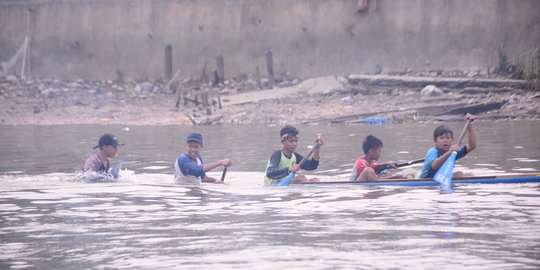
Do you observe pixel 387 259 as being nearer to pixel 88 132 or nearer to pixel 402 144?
pixel 402 144

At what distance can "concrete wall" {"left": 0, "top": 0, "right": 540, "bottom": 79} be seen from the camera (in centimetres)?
2561

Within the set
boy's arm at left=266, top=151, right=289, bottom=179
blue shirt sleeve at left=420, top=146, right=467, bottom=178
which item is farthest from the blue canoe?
boy's arm at left=266, top=151, right=289, bottom=179

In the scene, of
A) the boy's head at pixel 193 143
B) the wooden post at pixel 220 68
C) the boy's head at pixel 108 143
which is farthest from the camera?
the wooden post at pixel 220 68

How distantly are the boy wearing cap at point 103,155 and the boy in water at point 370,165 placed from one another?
3.38 m

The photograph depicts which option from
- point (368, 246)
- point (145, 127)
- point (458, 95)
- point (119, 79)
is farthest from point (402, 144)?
point (119, 79)

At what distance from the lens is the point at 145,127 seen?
2477 centimetres

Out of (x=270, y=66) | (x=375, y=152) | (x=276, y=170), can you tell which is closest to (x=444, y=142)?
(x=375, y=152)

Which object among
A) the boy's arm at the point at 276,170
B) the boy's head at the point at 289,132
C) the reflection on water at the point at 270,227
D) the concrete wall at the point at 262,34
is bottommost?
the reflection on water at the point at 270,227

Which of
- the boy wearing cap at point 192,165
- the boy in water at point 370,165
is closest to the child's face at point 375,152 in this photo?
the boy in water at point 370,165

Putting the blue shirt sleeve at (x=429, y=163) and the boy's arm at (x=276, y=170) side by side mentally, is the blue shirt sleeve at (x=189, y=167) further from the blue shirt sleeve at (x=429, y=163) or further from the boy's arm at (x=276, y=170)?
the blue shirt sleeve at (x=429, y=163)

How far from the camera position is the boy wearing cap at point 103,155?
1425 cm

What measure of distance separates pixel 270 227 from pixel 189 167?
3.94 meters

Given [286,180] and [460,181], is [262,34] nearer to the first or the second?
[286,180]

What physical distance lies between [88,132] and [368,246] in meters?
15.6
